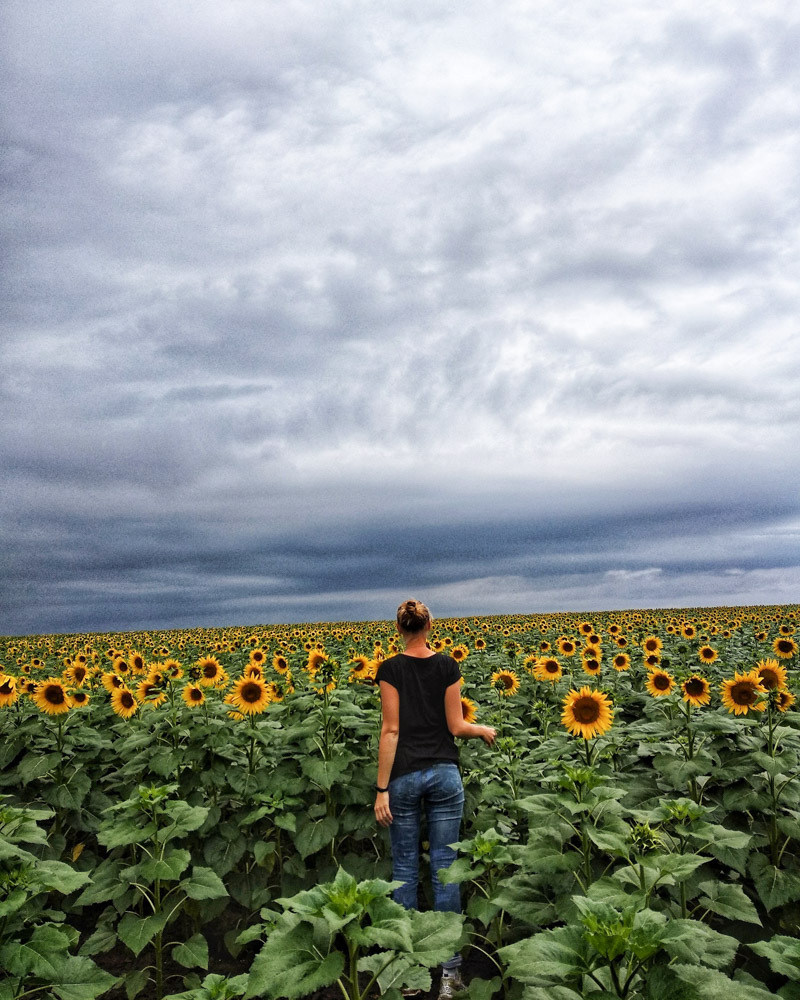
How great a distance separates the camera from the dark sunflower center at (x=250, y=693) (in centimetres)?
791

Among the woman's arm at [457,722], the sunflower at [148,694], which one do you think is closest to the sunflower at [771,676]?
the woman's arm at [457,722]

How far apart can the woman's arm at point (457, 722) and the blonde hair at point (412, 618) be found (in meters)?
0.62

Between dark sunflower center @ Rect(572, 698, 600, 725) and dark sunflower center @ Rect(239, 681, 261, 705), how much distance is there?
11.3 ft

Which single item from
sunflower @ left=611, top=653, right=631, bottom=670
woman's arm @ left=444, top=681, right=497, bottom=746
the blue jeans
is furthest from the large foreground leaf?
sunflower @ left=611, top=653, right=631, bottom=670

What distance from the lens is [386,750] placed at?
632cm

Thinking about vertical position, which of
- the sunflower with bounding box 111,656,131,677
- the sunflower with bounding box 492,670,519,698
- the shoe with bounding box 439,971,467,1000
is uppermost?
the sunflower with bounding box 111,656,131,677

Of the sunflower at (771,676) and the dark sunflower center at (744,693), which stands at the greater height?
the sunflower at (771,676)

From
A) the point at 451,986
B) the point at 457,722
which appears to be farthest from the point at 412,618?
the point at 451,986

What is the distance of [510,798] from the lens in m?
6.88

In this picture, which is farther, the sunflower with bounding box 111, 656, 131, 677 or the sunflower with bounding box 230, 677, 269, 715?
the sunflower with bounding box 111, 656, 131, 677

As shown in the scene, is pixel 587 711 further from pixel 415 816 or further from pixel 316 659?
pixel 316 659

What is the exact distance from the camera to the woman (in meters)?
6.33

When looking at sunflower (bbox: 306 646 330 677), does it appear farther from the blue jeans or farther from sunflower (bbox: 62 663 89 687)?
sunflower (bbox: 62 663 89 687)

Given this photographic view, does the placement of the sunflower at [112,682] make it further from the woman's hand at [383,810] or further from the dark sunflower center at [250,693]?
the woman's hand at [383,810]
